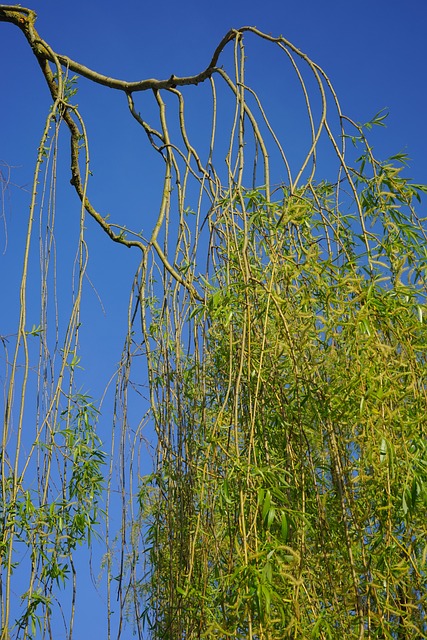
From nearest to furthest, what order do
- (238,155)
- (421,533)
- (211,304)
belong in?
1. (421,533)
2. (211,304)
3. (238,155)

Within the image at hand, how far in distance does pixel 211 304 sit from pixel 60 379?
532 millimetres

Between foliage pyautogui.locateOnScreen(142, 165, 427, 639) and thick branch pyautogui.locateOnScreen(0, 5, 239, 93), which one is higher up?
thick branch pyautogui.locateOnScreen(0, 5, 239, 93)

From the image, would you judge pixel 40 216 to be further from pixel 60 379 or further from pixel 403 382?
pixel 403 382

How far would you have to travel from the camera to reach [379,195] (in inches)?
99.7

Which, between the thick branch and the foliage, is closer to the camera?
the foliage

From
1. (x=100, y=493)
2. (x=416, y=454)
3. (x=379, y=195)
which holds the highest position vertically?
(x=379, y=195)

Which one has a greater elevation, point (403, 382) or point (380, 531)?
point (403, 382)

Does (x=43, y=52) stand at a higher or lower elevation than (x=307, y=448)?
higher

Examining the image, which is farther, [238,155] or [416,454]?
[238,155]

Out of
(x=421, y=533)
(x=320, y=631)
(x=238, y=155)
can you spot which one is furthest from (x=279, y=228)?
(x=320, y=631)

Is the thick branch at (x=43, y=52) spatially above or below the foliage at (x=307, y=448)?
above

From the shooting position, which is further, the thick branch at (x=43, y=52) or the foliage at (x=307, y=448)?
the thick branch at (x=43, y=52)

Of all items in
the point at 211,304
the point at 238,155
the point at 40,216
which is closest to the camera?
the point at 211,304

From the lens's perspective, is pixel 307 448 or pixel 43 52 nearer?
pixel 307 448
